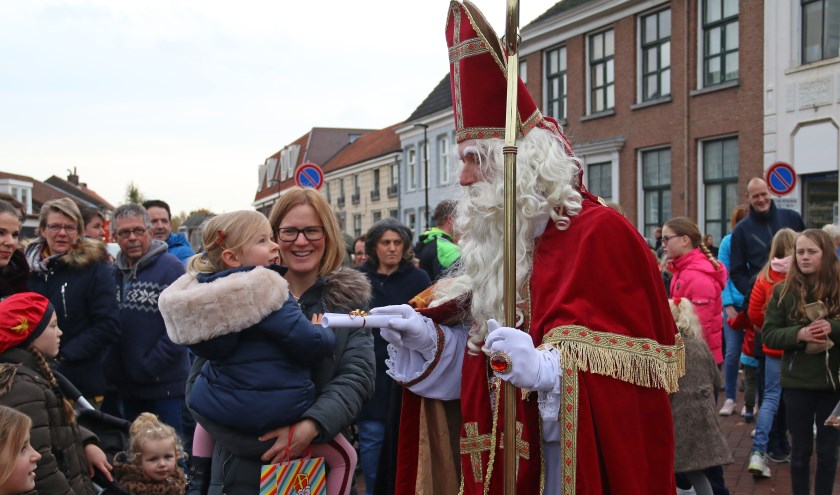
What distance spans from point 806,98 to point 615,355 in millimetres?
14763

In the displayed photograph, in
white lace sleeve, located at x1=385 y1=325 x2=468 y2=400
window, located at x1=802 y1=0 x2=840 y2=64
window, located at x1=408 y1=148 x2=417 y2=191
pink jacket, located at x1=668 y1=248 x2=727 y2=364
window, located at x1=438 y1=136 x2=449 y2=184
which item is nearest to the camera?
white lace sleeve, located at x1=385 y1=325 x2=468 y2=400

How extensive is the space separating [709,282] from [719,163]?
1243 centimetres

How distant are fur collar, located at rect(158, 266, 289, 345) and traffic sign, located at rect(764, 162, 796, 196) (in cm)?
1003

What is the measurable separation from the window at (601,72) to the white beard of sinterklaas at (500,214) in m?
18.8

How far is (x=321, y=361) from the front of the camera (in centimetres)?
299

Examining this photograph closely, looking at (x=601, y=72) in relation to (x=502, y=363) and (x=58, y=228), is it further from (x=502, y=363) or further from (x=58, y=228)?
(x=502, y=363)

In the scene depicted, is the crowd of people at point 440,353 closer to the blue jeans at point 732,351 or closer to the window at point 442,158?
the blue jeans at point 732,351

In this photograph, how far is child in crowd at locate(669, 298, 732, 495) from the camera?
15.1ft

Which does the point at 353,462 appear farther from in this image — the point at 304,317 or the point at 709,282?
the point at 709,282

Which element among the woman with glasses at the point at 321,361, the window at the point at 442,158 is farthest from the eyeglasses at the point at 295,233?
the window at the point at 442,158

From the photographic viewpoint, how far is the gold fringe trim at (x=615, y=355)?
94.4 inches

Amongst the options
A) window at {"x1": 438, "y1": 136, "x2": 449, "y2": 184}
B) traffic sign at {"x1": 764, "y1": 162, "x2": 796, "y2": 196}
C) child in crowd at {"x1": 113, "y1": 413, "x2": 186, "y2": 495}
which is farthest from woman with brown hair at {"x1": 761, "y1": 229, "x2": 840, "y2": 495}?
window at {"x1": 438, "y1": 136, "x2": 449, "y2": 184}

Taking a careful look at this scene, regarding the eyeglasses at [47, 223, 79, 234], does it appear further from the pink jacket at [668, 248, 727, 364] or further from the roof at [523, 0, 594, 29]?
the roof at [523, 0, 594, 29]

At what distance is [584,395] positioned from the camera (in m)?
2.42
